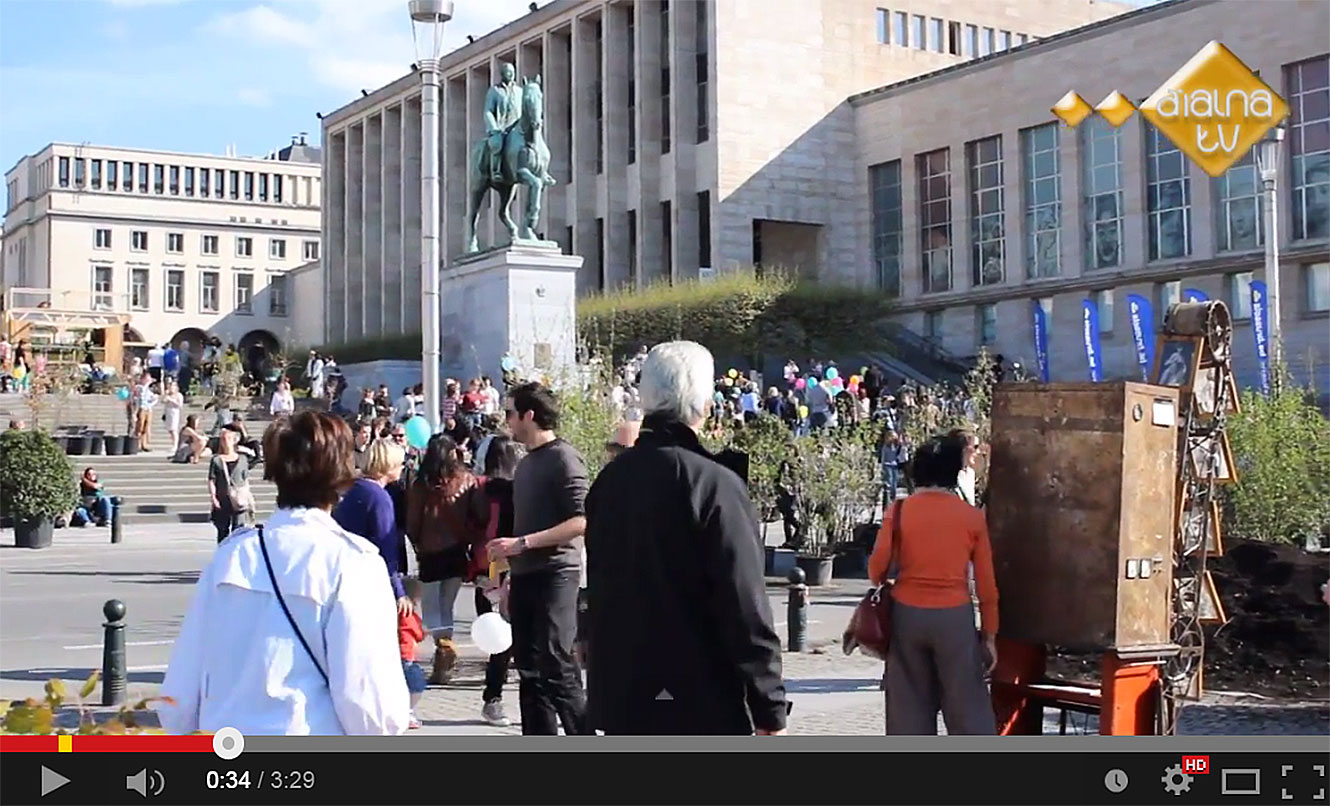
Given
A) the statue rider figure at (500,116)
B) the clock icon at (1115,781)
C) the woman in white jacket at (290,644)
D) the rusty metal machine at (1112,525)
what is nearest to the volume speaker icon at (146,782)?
the woman in white jacket at (290,644)

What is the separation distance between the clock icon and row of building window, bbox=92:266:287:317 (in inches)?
3444

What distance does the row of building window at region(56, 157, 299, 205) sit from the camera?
9112 centimetres

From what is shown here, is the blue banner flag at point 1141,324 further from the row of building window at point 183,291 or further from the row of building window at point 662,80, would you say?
the row of building window at point 183,291

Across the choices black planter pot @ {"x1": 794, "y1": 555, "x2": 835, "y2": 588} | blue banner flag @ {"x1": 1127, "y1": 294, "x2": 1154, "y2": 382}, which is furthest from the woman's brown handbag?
blue banner flag @ {"x1": 1127, "y1": 294, "x2": 1154, "y2": 382}

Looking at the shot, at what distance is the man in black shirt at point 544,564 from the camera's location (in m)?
6.96

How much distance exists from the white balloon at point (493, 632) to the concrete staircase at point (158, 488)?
19.3 m

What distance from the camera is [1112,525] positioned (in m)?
6.09

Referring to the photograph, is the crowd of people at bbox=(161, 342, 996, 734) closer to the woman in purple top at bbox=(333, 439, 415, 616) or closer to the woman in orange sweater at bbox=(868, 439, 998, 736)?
the woman in orange sweater at bbox=(868, 439, 998, 736)

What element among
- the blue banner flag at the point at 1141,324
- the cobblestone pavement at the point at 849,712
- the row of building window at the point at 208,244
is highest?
the row of building window at the point at 208,244

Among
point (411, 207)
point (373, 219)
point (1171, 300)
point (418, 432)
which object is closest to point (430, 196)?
point (418, 432)

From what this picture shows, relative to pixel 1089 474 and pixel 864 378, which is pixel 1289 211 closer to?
pixel 864 378

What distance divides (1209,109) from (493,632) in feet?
48.5

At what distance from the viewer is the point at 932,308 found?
180 ft

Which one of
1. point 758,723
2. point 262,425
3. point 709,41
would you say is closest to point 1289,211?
point 709,41
